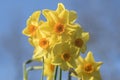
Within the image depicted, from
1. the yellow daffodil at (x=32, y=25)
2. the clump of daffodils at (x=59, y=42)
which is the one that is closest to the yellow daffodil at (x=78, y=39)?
the clump of daffodils at (x=59, y=42)

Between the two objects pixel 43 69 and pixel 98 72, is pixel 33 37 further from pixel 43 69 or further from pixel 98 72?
pixel 98 72

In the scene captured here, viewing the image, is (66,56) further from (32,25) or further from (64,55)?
(32,25)

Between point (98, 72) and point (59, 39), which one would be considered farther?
point (98, 72)

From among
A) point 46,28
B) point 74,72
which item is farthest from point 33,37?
point 74,72

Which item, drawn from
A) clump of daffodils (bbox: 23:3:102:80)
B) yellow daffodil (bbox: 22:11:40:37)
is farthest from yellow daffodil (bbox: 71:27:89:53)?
yellow daffodil (bbox: 22:11:40:37)

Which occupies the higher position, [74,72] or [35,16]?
[35,16]

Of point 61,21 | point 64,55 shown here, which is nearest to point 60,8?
point 61,21
